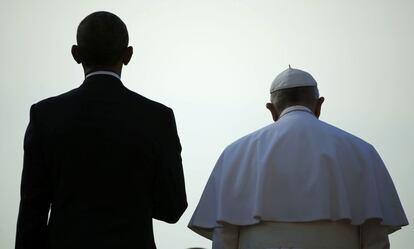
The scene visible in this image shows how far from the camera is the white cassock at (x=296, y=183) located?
17.8ft

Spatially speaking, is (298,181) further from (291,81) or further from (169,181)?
(169,181)

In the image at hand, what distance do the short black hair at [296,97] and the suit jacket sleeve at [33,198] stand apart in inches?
83.6

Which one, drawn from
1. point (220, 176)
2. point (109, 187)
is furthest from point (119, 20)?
point (220, 176)

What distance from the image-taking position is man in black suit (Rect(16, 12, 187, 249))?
4.29 metres

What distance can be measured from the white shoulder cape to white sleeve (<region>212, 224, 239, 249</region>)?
0.22ft

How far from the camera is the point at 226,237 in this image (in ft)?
18.3

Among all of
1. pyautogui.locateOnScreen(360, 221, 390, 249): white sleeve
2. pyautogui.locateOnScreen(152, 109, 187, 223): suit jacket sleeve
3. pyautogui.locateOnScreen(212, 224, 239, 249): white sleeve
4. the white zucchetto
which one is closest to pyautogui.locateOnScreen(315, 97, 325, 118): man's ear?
the white zucchetto

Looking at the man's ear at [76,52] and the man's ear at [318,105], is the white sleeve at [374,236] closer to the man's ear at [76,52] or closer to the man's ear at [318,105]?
the man's ear at [318,105]

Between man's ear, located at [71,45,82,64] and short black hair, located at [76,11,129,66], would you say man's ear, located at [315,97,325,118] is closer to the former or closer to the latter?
short black hair, located at [76,11,129,66]

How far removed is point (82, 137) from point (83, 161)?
0.14m

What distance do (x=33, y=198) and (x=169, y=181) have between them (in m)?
0.75

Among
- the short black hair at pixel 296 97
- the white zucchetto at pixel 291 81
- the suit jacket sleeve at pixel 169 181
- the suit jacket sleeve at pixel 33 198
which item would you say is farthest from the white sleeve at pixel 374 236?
the suit jacket sleeve at pixel 33 198

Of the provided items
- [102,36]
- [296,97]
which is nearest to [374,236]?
[296,97]

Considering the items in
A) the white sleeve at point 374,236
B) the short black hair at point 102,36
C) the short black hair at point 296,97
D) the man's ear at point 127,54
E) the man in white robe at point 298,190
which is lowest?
the white sleeve at point 374,236
